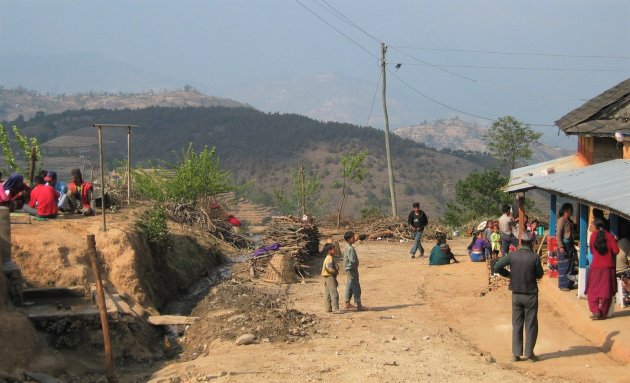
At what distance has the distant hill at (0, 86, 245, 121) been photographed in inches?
6629

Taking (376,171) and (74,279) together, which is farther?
(376,171)

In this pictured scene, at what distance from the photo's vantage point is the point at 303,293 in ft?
56.9

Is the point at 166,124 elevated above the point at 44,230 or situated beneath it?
elevated above

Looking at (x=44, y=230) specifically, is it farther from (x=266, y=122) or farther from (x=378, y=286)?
(x=266, y=122)

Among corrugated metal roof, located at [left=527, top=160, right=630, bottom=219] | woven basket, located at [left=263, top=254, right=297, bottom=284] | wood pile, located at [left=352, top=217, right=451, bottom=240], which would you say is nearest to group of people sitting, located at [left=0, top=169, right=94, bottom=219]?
woven basket, located at [left=263, top=254, right=297, bottom=284]

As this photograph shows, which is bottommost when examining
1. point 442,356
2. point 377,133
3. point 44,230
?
point 442,356

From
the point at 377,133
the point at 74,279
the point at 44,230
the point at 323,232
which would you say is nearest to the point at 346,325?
the point at 74,279

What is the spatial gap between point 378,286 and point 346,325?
15.0ft

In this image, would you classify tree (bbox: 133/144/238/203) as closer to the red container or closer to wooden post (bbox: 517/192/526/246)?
wooden post (bbox: 517/192/526/246)

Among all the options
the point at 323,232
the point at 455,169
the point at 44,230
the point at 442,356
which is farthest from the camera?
the point at 455,169

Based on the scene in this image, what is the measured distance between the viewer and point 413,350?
11594mm

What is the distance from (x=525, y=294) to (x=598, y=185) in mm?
3663

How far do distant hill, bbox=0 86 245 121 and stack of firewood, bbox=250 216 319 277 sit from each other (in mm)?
146849

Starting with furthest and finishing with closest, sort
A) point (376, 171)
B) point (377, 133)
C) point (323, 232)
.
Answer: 1. point (377, 133)
2. point (376, 171)
3. point (323, 232)
